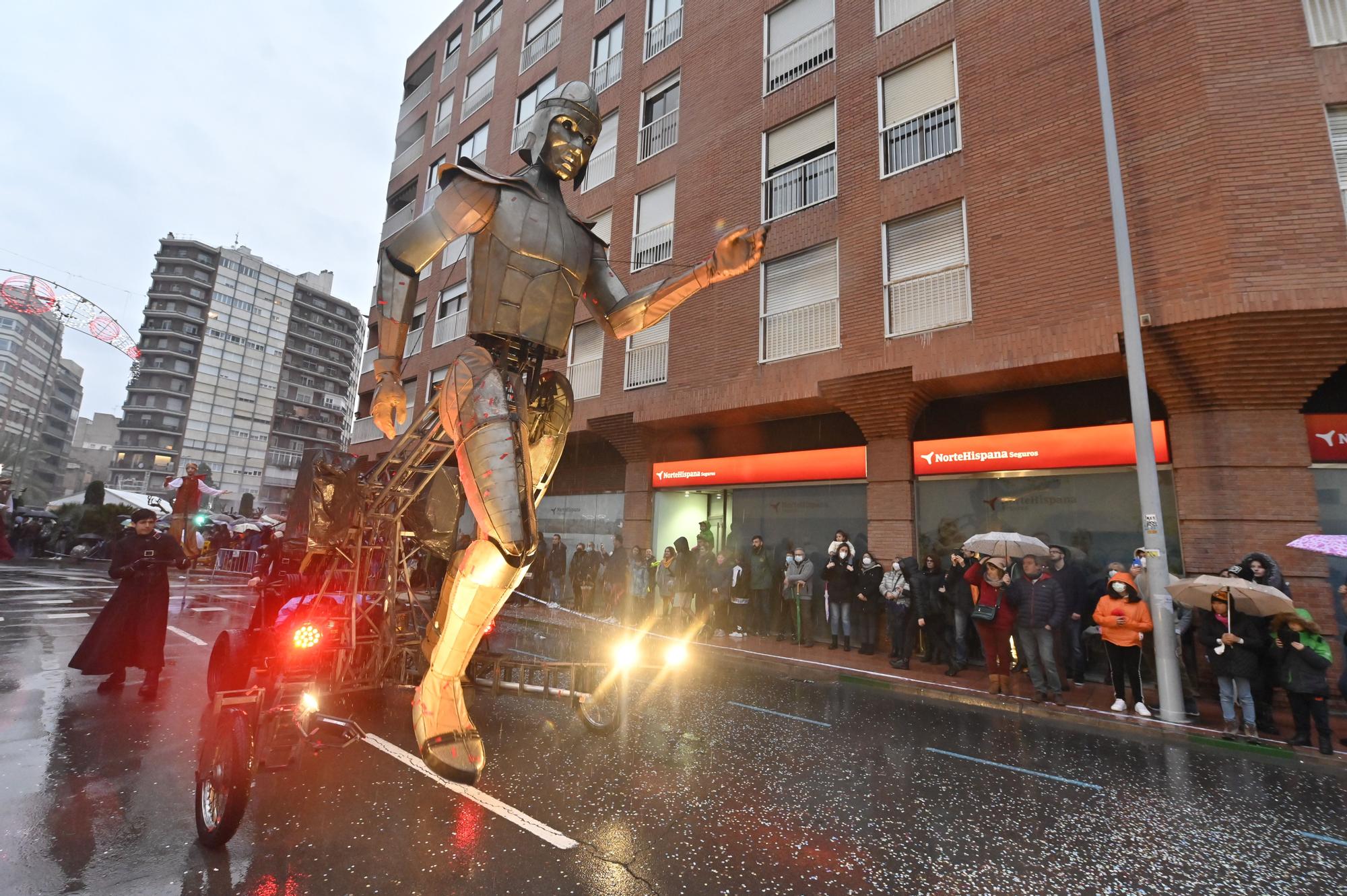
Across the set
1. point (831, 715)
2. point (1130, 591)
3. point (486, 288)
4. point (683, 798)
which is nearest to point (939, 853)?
point (683, 798)

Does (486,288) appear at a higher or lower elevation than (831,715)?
higher

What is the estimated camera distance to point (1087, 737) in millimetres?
6105

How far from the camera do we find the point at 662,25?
17375 mm

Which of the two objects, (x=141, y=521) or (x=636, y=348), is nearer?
(x=141, y=521)

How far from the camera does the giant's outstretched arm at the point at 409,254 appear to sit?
330 cm

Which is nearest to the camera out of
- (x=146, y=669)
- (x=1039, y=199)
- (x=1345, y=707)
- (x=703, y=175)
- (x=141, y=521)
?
(x=146, y=669)

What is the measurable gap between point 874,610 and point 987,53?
34.3 feet

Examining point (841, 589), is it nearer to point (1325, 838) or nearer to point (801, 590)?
point (801, 590)

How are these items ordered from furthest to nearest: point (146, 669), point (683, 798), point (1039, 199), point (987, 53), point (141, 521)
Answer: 1. point (987, 53)
2. point (1039, 199)
3. point (141, 521)
4. point (146, 669)
5. point (683, 798)

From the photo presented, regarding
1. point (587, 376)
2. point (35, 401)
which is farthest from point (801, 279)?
point (35, 401)

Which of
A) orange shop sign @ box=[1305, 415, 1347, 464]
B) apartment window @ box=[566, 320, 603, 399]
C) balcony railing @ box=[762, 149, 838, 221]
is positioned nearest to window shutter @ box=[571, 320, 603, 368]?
apartment window @ box=[566, 320, 603, 399]

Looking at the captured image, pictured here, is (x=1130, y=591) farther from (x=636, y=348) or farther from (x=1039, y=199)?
(x=636, y=348)

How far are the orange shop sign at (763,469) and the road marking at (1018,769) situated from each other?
7.22 meters

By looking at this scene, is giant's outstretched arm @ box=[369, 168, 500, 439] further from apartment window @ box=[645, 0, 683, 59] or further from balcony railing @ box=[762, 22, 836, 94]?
apartment window @ box=[645, 0, 683, 59]
